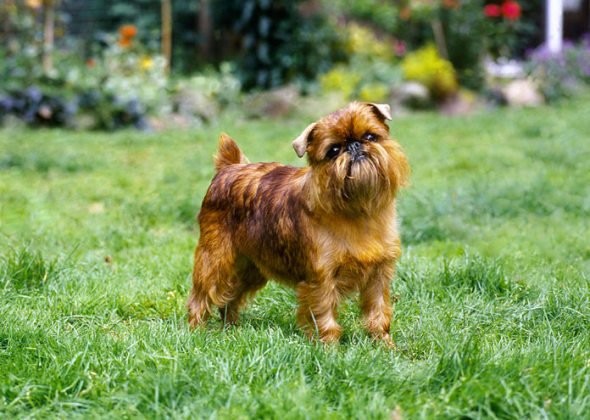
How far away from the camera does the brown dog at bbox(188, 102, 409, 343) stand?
3771 mm

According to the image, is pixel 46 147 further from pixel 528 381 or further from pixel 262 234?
pixel 528 381

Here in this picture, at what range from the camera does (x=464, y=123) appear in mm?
11797

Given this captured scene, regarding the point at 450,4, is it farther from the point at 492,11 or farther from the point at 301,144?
the point at 301,144

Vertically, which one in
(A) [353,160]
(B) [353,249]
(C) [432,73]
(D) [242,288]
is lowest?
(D) [242,288]

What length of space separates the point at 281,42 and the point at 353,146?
12076mm

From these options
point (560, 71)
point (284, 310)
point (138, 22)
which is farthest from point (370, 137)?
point (138, 22)

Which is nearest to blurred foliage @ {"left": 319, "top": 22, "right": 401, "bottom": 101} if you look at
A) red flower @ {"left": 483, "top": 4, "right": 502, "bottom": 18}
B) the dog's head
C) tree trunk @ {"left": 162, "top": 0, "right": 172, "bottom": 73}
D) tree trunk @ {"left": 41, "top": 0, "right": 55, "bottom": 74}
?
red flower @ {"left": 483, "top": 4, "right": 502, "bottom": 18}

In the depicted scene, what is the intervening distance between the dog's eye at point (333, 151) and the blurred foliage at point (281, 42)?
11400 mm

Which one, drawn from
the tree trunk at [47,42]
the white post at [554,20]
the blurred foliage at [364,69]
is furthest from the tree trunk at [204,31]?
the white post at [554,20]

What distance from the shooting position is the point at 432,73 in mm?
14609

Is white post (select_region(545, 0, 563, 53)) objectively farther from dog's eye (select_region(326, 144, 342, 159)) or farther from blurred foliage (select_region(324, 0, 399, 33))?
dog's eye (select_region(326, 144, 342, 159))

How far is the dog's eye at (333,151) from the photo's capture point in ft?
12.4

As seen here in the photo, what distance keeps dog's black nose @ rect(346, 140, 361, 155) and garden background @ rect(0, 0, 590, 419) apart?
2.92 ft

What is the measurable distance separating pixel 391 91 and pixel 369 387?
11478 millimetres
